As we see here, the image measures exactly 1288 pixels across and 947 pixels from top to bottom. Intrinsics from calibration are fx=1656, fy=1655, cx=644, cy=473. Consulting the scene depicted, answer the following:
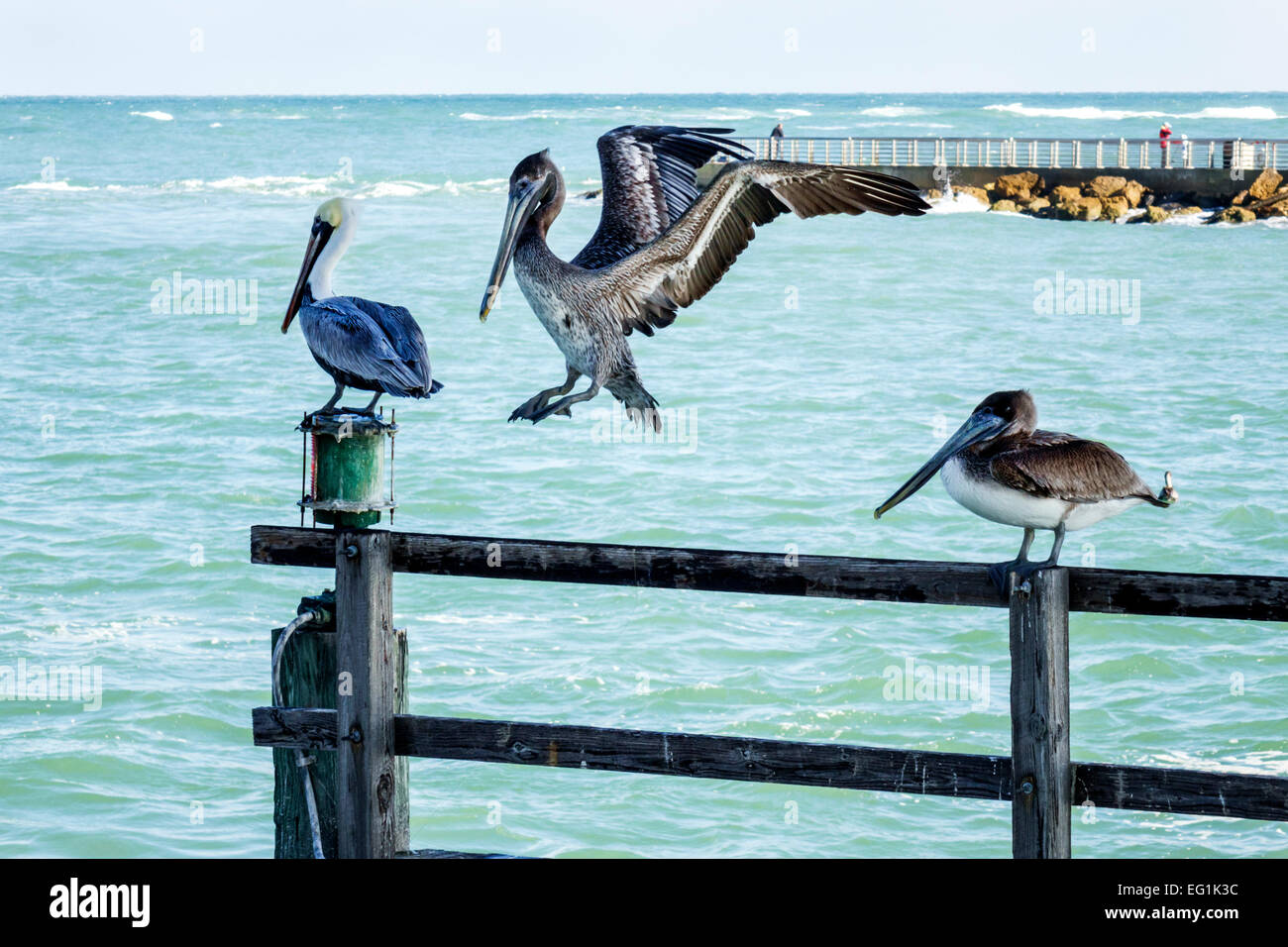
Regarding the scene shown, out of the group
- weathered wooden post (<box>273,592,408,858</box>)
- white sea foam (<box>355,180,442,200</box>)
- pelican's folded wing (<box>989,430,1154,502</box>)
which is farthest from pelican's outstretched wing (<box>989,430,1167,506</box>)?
white sea foam (<box>355,180,442,200</box>)

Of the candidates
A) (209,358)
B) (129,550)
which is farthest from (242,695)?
(209,358)

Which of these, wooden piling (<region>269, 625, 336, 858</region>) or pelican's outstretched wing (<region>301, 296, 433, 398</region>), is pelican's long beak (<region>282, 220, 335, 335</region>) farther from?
wooden piling (<region>269, 625, 336, 858</region>)

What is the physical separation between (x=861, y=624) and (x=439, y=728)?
848 cm

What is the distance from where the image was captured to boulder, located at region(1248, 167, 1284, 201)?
144ft

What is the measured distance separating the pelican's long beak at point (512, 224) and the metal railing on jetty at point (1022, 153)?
30.7 m

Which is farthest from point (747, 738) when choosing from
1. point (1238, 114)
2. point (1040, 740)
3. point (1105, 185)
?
point (1238, 114)

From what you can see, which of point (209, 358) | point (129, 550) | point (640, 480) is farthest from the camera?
point (209, 358)

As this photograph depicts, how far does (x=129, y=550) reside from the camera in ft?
46.3

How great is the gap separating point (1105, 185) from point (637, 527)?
33.8 m

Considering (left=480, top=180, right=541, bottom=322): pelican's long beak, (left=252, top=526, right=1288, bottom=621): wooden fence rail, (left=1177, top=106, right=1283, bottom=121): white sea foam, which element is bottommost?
(left=252, top=526, right=1288, bottom=621): wooden fence rail

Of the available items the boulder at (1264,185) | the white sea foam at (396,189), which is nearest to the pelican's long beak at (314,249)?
the boulder at (1264,185)

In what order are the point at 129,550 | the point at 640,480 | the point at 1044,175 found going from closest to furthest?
1. the point at 129,550
2. the point at 640,480
3. the point at 1044,175

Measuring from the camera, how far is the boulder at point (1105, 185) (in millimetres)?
45375

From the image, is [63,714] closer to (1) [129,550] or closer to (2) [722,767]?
(1) [129,550]
